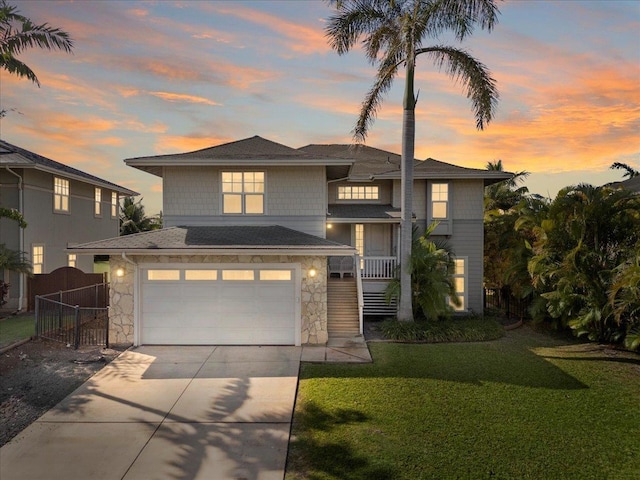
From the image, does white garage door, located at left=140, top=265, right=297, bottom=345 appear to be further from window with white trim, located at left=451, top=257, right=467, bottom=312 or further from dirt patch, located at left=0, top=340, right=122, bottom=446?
window with white trim, located at left=451, top=257, right=467, bottom=312

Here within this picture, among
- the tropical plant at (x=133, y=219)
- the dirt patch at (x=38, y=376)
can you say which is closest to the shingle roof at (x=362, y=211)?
the dirt patch at (x=38, y=376)

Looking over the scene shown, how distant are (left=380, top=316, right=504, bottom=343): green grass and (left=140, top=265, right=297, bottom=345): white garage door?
3240 millimetres

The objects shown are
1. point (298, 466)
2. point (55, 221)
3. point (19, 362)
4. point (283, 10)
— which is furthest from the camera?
point (55, 221)

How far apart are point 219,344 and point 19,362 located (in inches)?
183

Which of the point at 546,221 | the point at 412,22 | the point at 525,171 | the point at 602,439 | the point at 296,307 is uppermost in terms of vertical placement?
the point at 412,22

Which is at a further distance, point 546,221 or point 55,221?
point 55,221

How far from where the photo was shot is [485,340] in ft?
37.4

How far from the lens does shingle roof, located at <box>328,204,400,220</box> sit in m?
14.4

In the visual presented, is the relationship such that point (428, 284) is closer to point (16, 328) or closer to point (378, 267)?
point (378, 267)

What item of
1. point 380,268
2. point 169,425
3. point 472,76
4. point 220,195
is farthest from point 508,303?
point 169,425

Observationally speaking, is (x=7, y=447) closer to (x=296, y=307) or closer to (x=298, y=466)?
(x=298, y=466)

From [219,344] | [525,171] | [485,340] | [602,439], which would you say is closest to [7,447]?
[219,344]

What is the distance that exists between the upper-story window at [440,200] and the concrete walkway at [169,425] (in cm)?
768

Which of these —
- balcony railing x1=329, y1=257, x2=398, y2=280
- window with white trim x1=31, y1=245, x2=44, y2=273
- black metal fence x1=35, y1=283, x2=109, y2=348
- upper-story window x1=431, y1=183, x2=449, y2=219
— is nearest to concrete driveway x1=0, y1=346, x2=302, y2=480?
black metal fence x1=35, y1=283, x2=109, y2=348
